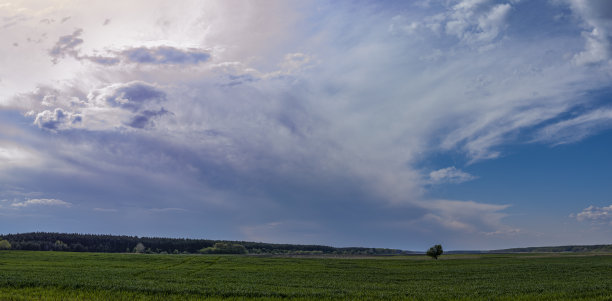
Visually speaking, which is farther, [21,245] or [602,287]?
[21,245]

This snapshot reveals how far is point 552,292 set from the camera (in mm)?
35281

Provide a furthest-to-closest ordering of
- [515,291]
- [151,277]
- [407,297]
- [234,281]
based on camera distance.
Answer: [151,277]
[234,281]
[515,291]
[407,297]

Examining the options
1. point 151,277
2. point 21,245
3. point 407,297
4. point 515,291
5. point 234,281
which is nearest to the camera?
point 407,297

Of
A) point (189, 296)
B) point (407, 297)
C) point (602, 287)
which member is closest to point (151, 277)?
point (189, 296)

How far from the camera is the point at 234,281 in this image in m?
46.8

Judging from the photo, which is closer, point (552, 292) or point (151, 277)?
point (552, 292)

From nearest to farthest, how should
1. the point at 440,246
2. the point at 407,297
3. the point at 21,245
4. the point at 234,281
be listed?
the point at 407,297 < the point at 234,281 < the point at 440,246 < the point at 21,245

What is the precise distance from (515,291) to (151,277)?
4338cm

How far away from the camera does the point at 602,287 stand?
37875 millimetres

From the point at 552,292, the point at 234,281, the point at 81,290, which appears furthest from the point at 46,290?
the point at 552,292

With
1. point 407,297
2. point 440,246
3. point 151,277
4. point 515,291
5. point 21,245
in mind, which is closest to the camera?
point 407,297

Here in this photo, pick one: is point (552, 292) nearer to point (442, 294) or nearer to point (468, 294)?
point (468, 294)

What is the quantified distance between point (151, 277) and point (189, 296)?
19813 millimetres

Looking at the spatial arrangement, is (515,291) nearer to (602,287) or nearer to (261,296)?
(602,287)
